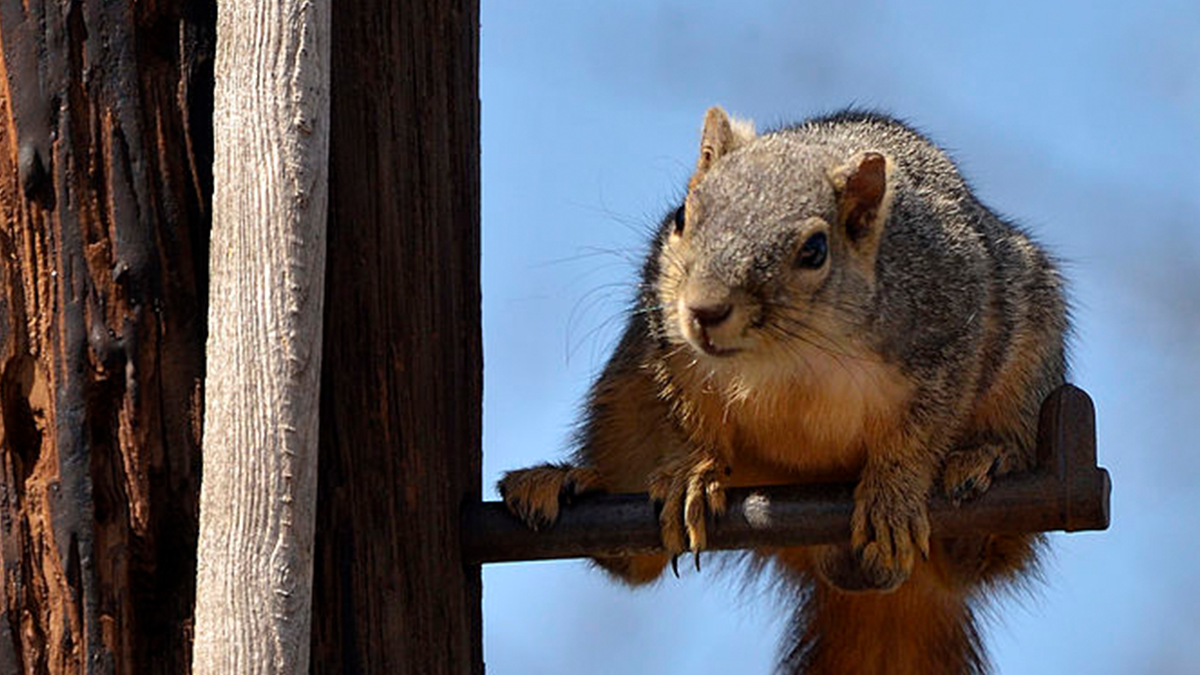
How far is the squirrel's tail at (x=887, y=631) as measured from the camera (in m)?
3.26

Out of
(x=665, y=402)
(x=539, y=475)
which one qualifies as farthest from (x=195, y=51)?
(x=665, y=402)

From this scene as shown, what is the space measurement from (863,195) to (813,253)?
190 millimetres

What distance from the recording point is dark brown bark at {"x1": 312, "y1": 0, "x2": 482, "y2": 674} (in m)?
2.37

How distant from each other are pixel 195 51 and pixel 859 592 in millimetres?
1368

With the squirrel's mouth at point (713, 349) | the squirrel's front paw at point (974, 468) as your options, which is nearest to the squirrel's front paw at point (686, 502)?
the squirrel's mouth at point (713, 349)

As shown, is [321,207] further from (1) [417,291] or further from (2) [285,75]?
(1) [417,291]

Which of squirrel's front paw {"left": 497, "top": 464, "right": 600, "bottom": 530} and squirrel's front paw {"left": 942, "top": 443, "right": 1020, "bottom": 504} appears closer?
squirrel's front paw {"left": 497, "top": 464, "right": 600, "bottom": 530}

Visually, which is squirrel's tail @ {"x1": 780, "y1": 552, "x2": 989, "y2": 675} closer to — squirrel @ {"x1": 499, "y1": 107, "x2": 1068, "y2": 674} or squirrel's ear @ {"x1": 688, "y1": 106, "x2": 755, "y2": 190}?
squirrel @ {"x1": 499, "y1": 107, "x2": 1068, "y2": 674}

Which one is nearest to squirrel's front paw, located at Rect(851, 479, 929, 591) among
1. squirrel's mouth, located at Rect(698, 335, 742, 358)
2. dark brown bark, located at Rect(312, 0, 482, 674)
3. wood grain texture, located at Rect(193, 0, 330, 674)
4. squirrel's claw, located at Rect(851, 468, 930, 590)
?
squirrel's claw, located at Rect(851, 468, 930, 590)

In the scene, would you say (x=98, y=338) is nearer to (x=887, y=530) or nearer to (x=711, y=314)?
(x=711, y=314)

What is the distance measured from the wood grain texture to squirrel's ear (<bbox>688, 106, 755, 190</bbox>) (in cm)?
118

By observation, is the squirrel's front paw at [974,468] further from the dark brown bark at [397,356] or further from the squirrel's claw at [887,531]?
the dark brown bark at [397,356]

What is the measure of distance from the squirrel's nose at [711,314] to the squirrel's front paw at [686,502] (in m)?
0.29

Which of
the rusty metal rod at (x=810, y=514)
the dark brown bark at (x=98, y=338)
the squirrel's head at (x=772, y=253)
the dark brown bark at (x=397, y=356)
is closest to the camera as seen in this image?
the dark brown bark at (x=98, y=338)
